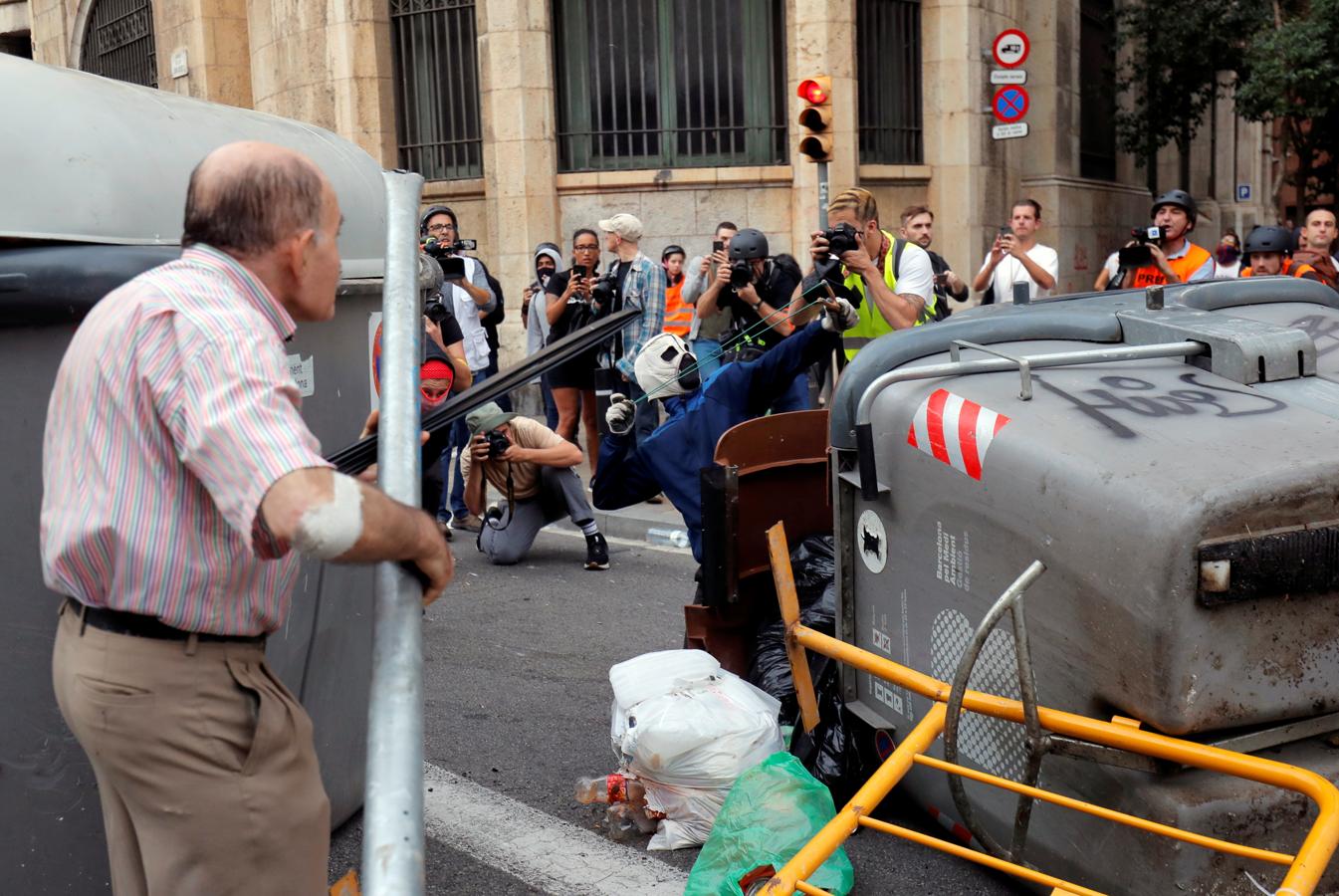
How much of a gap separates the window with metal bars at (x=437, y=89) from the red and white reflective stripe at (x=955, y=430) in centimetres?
1183

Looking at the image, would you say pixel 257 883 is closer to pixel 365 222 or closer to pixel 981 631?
pixel 981 631

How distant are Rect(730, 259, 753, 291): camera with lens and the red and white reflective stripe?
4.64 metres

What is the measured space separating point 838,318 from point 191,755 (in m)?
3.37

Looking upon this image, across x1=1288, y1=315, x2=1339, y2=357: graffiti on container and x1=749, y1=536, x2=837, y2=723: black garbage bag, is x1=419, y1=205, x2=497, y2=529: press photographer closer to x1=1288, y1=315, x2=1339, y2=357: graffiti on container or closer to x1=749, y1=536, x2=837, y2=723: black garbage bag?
x1=749, y1=536, x2=837, y2=723: black garbage bag

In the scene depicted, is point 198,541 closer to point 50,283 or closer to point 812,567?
point 50,283

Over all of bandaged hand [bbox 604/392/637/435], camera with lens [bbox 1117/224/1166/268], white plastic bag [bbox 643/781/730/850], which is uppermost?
camera with lens [bbox 1117/224/1166/268]

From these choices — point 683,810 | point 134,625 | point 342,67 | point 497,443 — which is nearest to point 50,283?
point 134,625

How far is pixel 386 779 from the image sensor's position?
1581 millimetres

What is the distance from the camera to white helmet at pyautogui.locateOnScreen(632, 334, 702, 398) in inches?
191

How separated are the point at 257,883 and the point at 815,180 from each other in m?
12.1

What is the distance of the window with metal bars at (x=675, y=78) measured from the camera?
544 inches

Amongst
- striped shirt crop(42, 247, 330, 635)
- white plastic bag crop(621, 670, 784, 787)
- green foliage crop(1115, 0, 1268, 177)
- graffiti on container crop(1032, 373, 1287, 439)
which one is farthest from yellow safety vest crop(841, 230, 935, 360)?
green foliage crop(1115, 0, 1268, 177)

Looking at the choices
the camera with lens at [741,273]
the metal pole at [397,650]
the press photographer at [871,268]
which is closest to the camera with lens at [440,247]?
the camera with lens at [741,273]

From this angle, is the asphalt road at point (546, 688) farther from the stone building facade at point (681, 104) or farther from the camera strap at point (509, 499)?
the stone building facade at point (681, 104)
